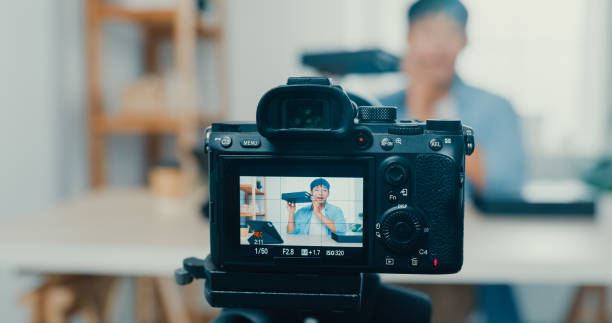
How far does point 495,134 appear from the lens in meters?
1.54

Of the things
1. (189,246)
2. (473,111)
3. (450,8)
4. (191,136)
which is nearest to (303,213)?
(450,8)

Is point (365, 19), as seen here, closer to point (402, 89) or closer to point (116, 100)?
point (402, 89)

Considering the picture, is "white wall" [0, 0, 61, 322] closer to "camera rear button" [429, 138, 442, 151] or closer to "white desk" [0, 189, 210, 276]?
"white desk" [0, 189, 210, 276]

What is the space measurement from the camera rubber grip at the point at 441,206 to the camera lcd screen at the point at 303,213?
0.16ft

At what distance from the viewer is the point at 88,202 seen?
55.8 inches

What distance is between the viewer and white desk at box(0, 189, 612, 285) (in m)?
0.94

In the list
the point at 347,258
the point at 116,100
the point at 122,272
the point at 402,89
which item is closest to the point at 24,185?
the point at 116,100

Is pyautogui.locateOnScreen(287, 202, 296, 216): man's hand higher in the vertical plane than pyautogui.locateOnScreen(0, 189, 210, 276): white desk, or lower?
higher

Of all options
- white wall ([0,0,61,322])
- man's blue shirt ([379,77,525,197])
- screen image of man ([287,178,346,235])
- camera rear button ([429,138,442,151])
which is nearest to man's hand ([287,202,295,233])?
screen image of man ([287,178,346,235])

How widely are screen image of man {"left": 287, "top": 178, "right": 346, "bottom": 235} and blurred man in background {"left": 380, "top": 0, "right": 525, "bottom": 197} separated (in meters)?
0.74

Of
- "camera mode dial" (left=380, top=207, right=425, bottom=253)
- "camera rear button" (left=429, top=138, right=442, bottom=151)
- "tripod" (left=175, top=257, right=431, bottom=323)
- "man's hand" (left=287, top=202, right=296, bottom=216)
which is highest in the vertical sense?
"camera rear button" (left=429, top=138, right=442, bottom=151)

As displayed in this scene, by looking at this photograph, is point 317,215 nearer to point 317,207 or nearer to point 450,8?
point 317,207

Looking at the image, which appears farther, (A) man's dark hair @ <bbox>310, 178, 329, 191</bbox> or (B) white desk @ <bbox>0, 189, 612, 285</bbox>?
(B) white desk @ <bbox>0, 189, 612, 285</bbox>

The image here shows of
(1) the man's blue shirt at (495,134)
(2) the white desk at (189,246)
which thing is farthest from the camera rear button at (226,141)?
(1) the man's blue shirt at (495,134)
